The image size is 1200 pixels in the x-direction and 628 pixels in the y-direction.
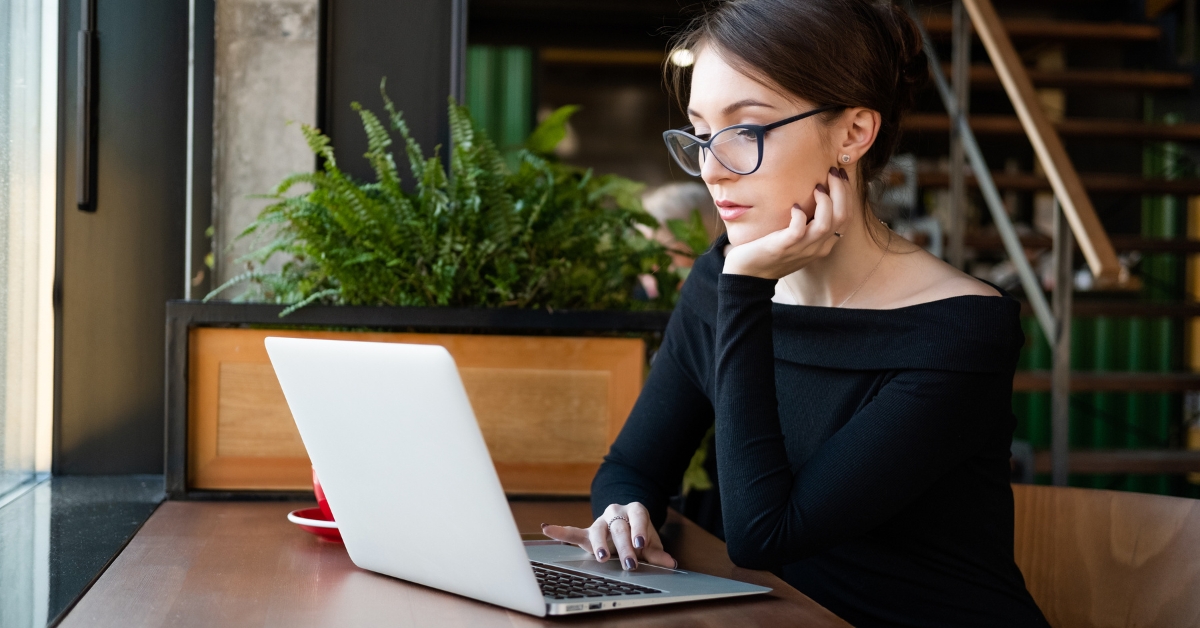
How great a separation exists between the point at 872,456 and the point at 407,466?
54cm

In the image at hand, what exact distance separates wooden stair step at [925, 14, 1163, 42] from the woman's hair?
319 centimetres

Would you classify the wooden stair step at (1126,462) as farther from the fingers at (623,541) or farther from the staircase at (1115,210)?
the fingers at (623,541)

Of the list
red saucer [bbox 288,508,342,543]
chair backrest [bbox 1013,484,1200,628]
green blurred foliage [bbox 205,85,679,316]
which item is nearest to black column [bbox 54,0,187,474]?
green blurred foliage [bbox 205,85,679,316]

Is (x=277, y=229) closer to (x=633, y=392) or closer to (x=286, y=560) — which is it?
(x=633, y=392)

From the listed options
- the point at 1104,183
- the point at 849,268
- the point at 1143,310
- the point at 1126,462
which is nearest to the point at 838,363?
the point at 849,268

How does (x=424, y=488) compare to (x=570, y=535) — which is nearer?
(x=424, y=488)

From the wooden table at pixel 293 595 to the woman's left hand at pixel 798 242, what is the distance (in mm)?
356

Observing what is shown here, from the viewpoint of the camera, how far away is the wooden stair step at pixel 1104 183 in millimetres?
3996

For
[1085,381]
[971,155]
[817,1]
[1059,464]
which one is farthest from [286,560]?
[1085,381]

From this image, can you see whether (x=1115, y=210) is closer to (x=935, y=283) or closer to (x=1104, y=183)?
Result: (x=1104, y=183)

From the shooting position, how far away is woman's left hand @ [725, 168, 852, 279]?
1.22 meters

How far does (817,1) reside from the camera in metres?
1.32

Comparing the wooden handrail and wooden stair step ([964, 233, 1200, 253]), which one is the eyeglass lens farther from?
wooden stair step ([964, 233, 1200, 253])

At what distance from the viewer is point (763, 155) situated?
1271 mm
